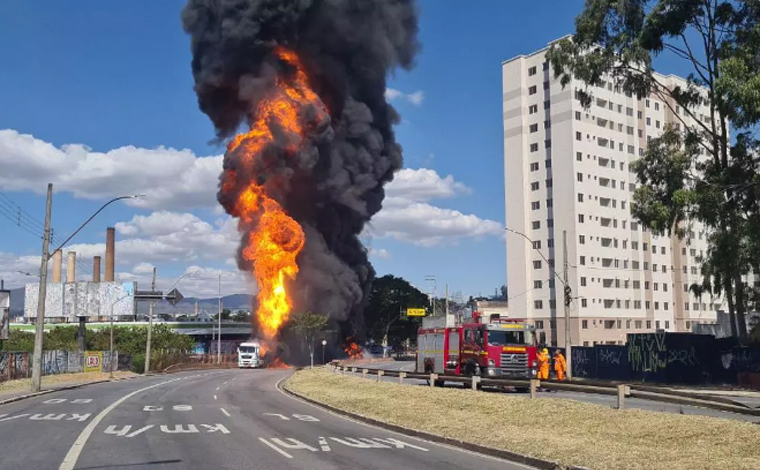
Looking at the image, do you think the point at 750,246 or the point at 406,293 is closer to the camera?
the point at 750,246

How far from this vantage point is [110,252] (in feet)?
340

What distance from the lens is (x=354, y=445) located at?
50.1ft

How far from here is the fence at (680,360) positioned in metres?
38.1

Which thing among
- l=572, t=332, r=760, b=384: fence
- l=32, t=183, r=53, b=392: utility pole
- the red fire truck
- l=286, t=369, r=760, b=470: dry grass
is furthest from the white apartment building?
l=286, t=369, r=760, b=470: dry grass

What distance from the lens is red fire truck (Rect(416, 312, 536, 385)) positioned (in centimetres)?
3022

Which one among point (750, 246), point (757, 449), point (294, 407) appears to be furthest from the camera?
point (750, 246)

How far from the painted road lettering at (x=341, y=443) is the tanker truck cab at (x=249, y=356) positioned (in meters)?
61.1

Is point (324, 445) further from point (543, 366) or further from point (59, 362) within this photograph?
point (59, 362)

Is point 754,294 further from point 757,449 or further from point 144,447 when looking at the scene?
point 144,447

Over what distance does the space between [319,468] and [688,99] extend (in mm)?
34532

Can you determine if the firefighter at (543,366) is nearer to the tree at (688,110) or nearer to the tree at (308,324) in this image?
the tree at (688,110)

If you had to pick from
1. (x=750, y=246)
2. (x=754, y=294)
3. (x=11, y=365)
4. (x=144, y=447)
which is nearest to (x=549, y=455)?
(x=144, y=447)

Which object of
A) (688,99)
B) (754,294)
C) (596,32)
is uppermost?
(596,32)

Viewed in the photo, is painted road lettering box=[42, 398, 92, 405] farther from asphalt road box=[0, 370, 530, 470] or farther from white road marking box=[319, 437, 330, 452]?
white road marking box=[319, 437, 330, 452]
